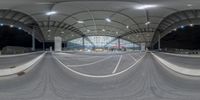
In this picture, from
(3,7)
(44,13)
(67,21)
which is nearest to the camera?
(44,13)

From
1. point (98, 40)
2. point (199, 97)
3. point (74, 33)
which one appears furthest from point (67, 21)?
point (199, 97)

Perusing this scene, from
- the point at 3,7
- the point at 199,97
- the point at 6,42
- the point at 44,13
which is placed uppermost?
the point at 3,7

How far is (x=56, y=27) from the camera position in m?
10.8

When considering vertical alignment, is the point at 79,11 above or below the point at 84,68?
above

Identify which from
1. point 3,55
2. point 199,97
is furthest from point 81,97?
point 3,55

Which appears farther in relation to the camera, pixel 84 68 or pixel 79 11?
pixel 84 68

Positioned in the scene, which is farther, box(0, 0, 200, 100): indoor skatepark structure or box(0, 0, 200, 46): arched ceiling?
box(0, 0, 200, 46): arched ceiling

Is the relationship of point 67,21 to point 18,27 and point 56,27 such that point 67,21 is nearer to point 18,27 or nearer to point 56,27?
point 56,27

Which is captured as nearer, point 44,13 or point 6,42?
point 44,13

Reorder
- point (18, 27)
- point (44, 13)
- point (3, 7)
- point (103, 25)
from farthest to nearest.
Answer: point (18, 27)
point (3, 7)
point (103, 25)
point (44, 13)

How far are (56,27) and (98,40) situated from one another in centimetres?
300

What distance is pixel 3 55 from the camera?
2381 centimetres

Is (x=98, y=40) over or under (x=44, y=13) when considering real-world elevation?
under

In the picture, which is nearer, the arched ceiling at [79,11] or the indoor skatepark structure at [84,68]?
the indoor skatepark structure at [84,68]
